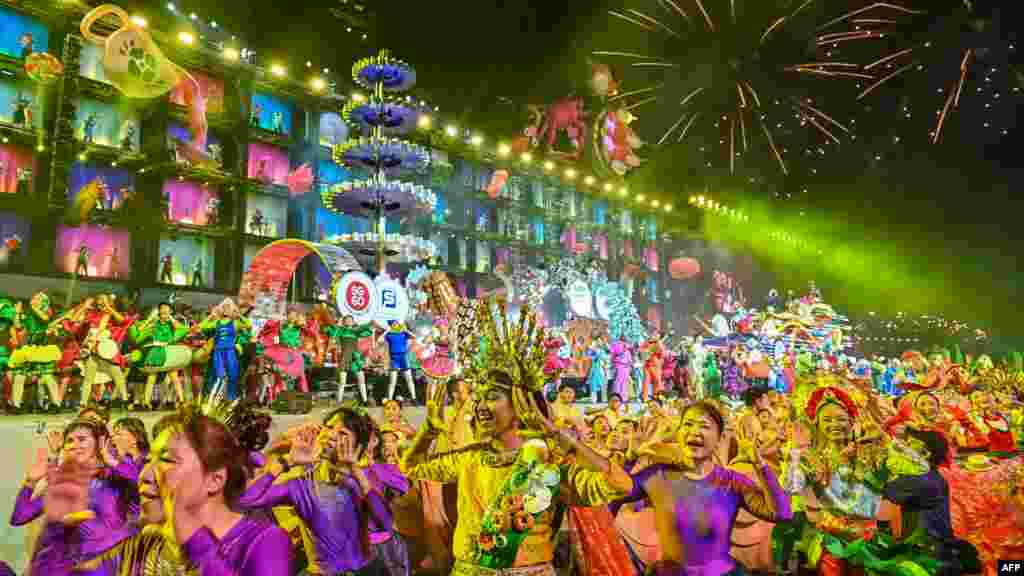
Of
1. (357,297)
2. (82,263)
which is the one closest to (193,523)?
(357,297)

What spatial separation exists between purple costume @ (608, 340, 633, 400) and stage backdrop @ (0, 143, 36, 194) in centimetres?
1663

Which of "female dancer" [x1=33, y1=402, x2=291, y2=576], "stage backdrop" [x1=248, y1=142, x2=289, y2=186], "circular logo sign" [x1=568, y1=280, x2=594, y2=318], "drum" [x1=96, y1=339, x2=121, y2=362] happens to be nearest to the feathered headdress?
"female dancer" [x1=33, y1=402, x2=291, y2=576]

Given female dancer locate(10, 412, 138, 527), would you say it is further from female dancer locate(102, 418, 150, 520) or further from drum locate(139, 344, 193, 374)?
drum locate(139, 344, 193, 374)

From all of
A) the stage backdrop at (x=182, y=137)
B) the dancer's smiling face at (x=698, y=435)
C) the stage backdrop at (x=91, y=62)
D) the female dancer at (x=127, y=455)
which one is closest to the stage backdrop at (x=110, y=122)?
the stage backdrop at (x=91, y=62)

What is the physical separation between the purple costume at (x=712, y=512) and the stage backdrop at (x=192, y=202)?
2313 cm

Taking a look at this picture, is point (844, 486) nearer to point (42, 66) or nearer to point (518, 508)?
point (518, 508)

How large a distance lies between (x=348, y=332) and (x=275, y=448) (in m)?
10.9

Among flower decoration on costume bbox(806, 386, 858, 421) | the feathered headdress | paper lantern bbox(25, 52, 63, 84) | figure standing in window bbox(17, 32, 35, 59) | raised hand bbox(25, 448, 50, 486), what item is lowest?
raised hand bbox(25, 448, 50, 486)

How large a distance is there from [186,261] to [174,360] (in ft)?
45.0

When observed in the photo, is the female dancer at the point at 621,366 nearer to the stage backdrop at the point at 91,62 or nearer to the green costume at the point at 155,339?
the green costume at the point at 155,339

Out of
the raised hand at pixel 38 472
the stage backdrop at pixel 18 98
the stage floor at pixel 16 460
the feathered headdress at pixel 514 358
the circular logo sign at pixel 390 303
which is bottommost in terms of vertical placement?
the stage floor at pixel 16 460

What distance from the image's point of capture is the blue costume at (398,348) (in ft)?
48.6

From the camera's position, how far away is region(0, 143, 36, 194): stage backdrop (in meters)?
19.8

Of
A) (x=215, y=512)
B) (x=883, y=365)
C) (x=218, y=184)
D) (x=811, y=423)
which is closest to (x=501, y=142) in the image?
(x=218, y=184)
